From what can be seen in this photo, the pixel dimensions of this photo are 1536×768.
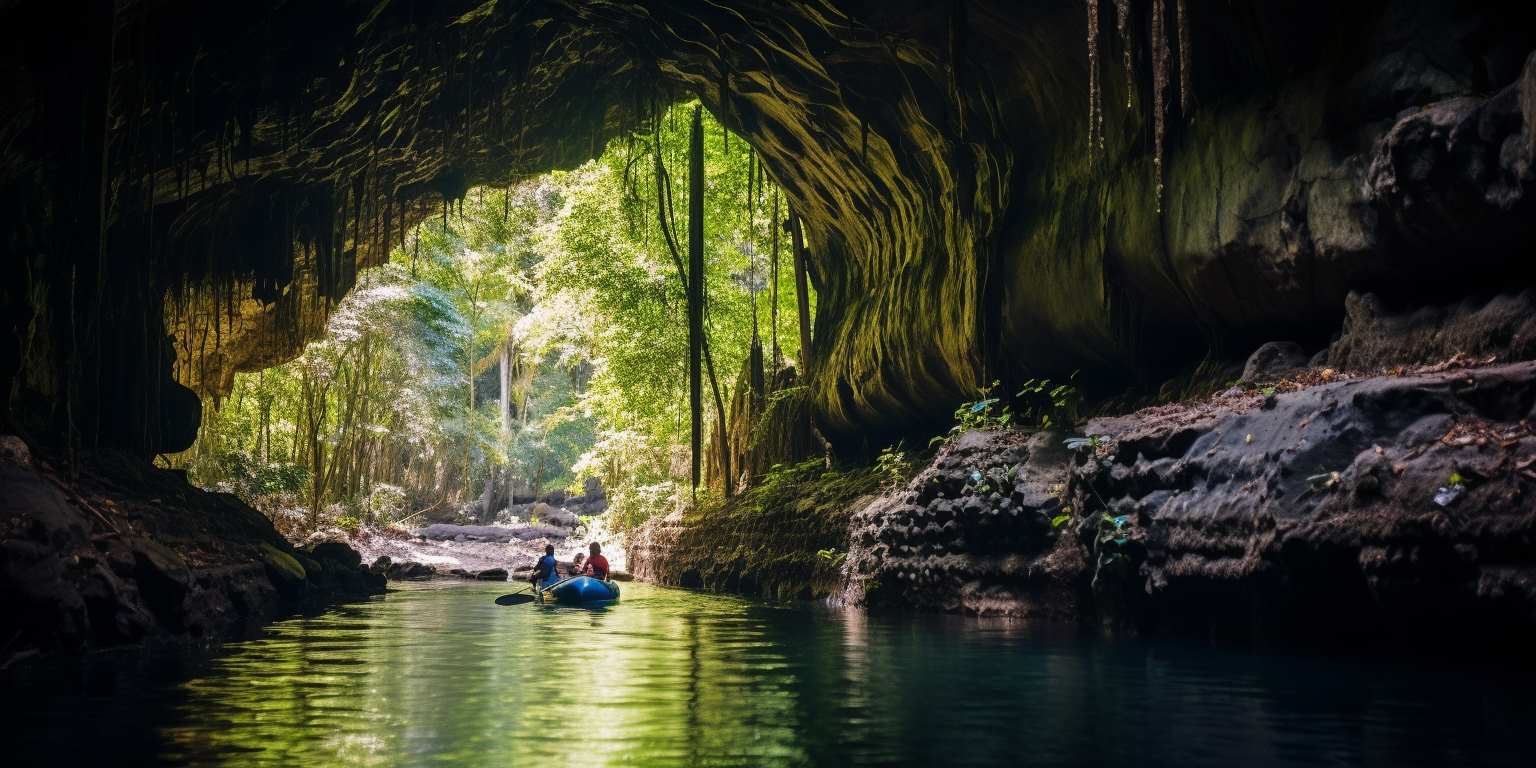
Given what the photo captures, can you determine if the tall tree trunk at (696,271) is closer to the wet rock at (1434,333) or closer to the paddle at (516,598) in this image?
the paddle at (516,598)

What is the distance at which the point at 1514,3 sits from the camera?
25.5ft

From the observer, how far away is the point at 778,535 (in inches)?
665

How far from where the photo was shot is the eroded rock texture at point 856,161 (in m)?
8.70

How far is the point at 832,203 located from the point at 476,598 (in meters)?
7.28

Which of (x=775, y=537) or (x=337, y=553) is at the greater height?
(x=775, y=537)

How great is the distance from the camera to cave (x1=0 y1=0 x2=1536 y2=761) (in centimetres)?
759

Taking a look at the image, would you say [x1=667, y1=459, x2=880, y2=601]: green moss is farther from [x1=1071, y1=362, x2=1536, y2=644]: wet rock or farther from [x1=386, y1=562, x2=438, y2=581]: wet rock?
[x1=1071, y1=362, x2=1536, y2=644]: wet rock

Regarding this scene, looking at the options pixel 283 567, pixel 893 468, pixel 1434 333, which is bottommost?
pixel 283 567

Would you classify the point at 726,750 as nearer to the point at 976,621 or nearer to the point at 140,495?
the point at 976,621

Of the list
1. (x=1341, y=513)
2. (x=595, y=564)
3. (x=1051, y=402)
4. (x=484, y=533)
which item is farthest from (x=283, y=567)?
(x=484, y=533)

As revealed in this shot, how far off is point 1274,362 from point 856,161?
282 inches

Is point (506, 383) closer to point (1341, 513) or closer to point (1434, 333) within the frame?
point (1434, 333)

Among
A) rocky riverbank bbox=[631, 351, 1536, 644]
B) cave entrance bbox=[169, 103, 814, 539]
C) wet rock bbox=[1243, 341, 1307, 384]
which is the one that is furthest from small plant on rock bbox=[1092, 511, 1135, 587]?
cave entrance bbox=[169, 103, 814, 539]

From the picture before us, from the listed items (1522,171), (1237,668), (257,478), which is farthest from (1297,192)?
(257,478)
